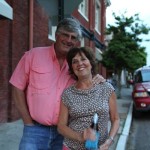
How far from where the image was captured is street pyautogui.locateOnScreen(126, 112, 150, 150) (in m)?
8.95

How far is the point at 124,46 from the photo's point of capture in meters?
22.0

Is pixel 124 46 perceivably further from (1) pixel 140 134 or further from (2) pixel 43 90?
(2) pixel 43 90

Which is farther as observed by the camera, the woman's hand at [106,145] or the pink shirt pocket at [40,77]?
the pink shirt pocket at [40,77]

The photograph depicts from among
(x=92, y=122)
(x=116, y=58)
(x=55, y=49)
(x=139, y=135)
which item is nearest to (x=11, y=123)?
(x=139, y=135)

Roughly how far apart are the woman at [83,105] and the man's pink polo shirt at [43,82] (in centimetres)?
26

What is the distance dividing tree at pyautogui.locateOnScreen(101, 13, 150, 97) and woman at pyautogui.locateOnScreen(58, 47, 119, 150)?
18743 mm

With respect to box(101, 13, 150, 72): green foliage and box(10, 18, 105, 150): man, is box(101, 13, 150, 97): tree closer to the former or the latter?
box(101, 13, 150, 72): green foliage

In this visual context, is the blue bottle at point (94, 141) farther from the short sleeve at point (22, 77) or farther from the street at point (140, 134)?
the street at point (140, 134)

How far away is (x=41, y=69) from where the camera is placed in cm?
357

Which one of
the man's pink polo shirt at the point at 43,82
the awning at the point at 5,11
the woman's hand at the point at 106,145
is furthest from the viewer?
the awning at the point at 5,11

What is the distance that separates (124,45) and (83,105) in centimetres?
1930

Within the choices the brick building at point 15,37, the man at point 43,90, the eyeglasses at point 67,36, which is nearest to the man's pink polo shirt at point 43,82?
the man at point 43,90

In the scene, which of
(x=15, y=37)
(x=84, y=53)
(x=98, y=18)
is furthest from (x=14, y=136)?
(x=98, y=18)

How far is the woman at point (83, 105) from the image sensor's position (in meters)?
3.08
